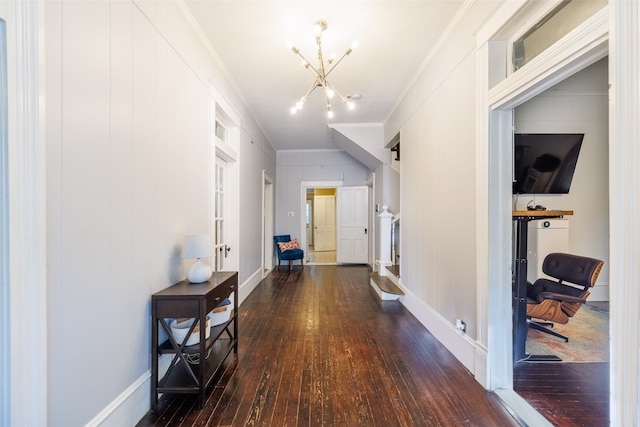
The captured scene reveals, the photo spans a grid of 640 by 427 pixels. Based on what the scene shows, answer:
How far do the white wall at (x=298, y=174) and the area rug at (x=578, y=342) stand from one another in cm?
486

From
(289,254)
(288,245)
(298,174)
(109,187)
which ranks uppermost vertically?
(298,174)

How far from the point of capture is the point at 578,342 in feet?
8.78

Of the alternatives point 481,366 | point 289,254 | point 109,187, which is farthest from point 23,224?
point 289,254

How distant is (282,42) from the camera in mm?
2695

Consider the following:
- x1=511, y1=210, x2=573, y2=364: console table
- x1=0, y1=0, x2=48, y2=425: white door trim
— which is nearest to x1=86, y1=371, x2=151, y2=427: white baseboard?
x1=0, y1=0, x2=48, y2=425: white door trim

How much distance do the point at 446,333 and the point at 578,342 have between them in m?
1.32

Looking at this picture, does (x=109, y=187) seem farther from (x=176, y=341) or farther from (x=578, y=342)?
(x=578, y=342)

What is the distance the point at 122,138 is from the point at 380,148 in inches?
173

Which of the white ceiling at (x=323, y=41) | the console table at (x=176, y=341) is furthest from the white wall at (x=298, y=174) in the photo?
the console table at (x=176, y=341)

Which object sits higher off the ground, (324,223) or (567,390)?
(324,223)

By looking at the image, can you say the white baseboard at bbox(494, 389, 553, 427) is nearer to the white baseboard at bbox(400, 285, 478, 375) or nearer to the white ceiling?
the white baseboard at bbox(400, 285, 478, 375)

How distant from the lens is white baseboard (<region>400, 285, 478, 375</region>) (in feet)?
7.30

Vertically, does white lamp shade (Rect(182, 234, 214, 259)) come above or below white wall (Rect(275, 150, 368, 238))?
below

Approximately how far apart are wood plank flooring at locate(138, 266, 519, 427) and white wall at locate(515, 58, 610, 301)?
264 cm
